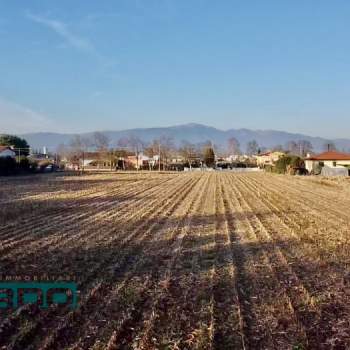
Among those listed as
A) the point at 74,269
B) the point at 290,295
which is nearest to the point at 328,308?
the point at 290,295

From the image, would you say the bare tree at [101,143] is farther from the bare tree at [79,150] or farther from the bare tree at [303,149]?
the bare tree at [303,149]

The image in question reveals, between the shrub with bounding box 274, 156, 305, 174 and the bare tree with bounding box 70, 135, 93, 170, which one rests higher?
the bare tree with bounding box 70, 135, 93, 170

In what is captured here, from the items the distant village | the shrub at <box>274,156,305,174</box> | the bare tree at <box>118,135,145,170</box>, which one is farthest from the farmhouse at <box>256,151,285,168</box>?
the bare tree at <box>118,135,145,170</box>

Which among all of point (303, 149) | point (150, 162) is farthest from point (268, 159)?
point (150, 162)

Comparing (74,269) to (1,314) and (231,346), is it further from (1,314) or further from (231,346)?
(231,346)

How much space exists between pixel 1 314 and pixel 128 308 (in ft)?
4.89

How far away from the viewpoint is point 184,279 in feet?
21.6

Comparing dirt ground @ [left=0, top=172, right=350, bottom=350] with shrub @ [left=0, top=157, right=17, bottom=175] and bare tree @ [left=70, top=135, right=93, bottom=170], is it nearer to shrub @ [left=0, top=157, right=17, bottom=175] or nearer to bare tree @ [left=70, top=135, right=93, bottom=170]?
shrub @ [left=0, top=157, right=17, bottom=175]

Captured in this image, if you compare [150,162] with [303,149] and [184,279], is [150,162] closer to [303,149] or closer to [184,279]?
[303,149]

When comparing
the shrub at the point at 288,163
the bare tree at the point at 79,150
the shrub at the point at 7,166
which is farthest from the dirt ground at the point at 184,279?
the bare tree at the point at 79,150

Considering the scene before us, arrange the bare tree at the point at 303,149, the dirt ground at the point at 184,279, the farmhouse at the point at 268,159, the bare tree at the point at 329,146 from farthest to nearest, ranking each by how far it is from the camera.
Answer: the bare tree at the point at 303,149 → the bare tree at the point at 329,146 → the farmhouse at the point at 268,159 → the dirt ground at the point at 184,279

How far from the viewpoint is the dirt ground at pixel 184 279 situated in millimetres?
4527

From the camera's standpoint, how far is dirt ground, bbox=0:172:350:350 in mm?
4527

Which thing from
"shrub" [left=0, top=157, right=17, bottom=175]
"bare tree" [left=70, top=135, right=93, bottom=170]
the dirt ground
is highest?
"bare tree" [left=70, top=135, right=93, bottom=170]
